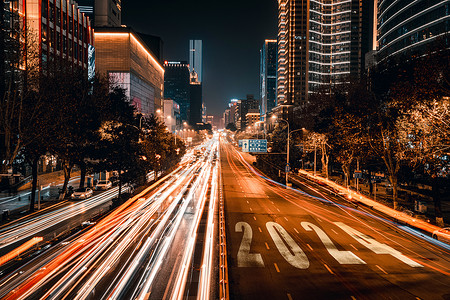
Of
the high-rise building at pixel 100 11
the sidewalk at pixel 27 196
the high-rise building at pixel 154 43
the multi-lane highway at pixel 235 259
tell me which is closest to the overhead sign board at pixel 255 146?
the multi-lane highway at pixel 235 259

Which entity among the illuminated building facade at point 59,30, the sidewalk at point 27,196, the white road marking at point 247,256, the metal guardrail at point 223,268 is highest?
the illuminated building facade at point 59,30

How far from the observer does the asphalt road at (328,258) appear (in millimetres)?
12758

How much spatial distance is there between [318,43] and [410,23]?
390 ft

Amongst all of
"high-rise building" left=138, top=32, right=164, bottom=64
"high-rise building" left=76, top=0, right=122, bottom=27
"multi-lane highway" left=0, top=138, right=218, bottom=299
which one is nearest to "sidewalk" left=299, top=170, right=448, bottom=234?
"multi-lane highway" left=0, top=138, right=218, bottom=299

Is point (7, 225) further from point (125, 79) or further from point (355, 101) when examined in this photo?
point (125, 79)

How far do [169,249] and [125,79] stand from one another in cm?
8296

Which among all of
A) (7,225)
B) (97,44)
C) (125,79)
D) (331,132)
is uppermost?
(97,44)

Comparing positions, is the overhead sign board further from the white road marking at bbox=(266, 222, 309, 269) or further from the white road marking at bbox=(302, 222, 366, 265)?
the white road marking at bbox=(302, 222, 366, 265)

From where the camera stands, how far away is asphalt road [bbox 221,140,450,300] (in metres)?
12.8

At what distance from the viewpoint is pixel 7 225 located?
930 inches

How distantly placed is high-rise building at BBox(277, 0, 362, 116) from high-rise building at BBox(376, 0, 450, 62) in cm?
9637

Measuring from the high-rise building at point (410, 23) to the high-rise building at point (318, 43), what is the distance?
316ft

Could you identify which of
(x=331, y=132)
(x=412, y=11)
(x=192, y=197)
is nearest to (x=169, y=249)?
(x=192, y=197)

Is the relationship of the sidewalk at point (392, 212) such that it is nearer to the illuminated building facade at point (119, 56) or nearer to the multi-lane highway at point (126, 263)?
the multi-lane highway at point (126, 263)
